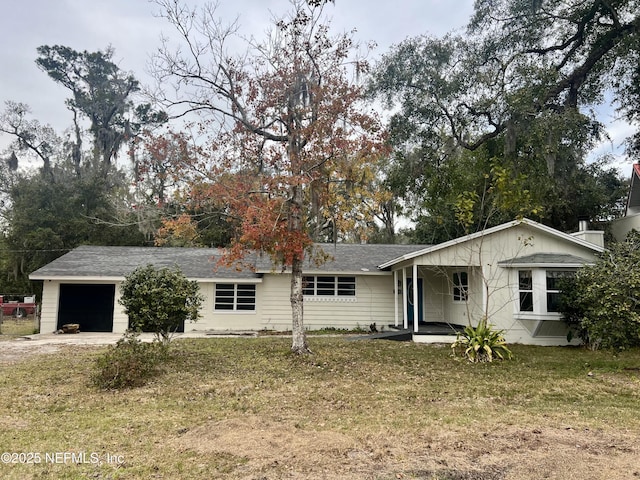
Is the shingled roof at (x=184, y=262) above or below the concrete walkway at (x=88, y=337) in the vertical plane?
above

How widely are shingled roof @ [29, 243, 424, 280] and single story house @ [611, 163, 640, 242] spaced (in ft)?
24.8

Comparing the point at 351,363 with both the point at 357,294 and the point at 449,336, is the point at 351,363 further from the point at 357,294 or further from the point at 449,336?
the point at 357,294

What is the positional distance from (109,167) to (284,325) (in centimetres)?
2159

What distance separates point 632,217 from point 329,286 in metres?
10.7

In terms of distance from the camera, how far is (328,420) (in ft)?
18.5

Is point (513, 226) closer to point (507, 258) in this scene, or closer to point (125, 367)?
point (507, 258)

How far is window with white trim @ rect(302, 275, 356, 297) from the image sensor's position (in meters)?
16.9

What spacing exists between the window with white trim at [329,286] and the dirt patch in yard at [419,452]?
11424 mm

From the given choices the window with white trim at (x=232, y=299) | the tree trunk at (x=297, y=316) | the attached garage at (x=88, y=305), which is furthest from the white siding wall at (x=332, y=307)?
the tree trunk at (x=297, y=316)

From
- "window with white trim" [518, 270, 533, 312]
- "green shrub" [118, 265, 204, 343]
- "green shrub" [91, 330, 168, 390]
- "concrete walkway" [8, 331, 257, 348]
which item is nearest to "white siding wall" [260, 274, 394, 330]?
"concrete walkway" [8, 331, 257, 348]

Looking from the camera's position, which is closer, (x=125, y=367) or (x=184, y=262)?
(x=125, y=367)

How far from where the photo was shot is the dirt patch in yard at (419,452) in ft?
13.0

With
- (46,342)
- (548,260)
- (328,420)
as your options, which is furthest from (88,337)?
(548,260)

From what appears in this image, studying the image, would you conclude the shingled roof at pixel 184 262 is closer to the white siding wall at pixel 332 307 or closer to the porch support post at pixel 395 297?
the white siding wall at pixel 332 307
